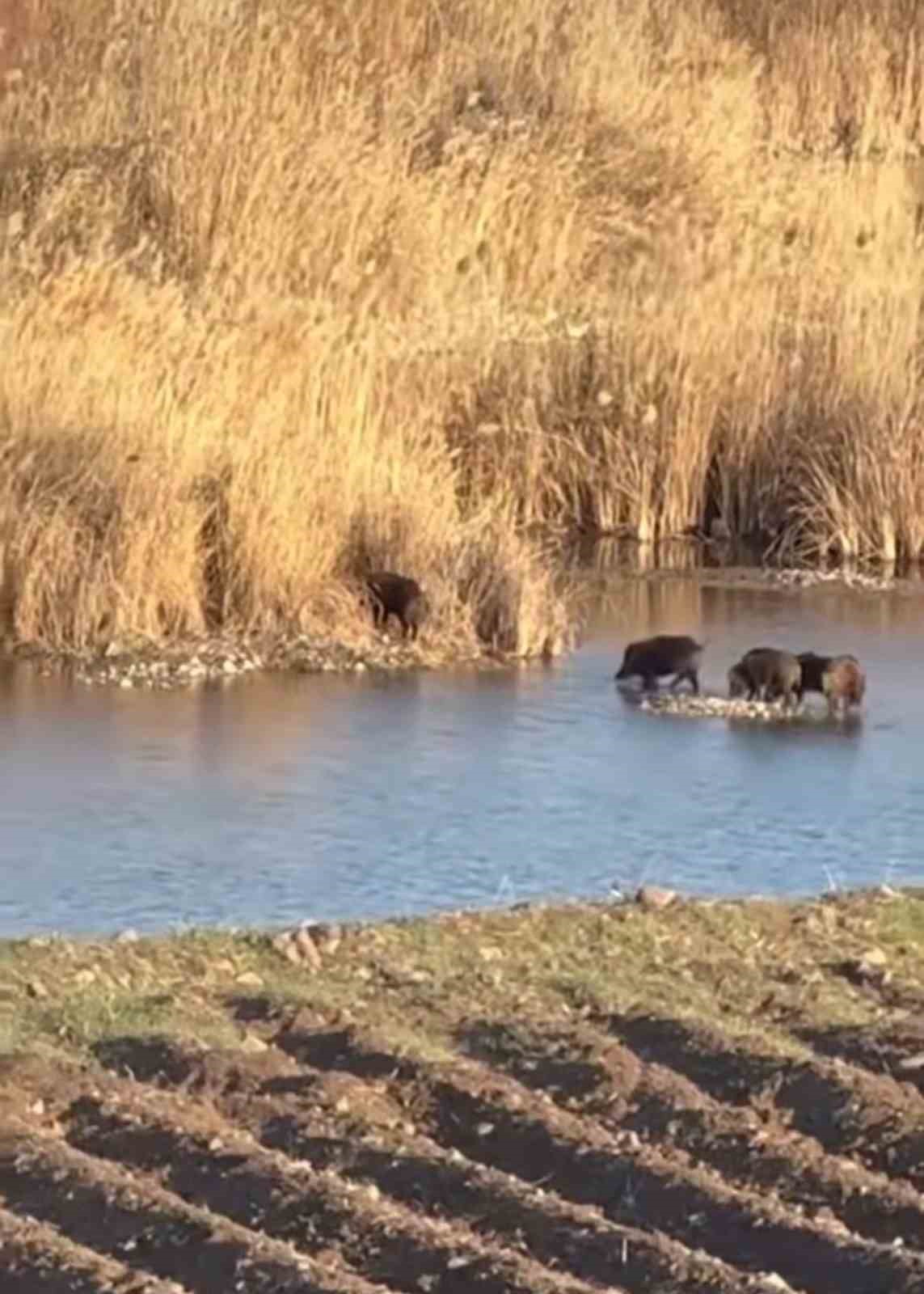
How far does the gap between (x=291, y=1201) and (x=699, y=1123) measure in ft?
2.95

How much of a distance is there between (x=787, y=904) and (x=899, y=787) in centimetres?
375

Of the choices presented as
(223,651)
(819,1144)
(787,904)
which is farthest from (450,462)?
(819,1144)

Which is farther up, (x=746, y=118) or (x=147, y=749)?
(x=746, y=118)

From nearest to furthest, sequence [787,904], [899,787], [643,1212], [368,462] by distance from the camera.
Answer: [643,1212], [787,904], [899,787], [368,462]

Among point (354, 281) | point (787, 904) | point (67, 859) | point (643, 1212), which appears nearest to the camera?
point (643, 1212)

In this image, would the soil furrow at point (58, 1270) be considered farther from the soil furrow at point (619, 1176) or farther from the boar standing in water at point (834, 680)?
the boar standing in water at point (834, 680)

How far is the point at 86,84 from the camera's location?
1003 inches

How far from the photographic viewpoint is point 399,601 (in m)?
16.5

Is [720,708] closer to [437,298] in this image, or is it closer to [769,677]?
[769,677]

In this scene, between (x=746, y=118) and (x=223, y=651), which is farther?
(x=746, y=118)

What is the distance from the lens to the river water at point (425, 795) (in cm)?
1125

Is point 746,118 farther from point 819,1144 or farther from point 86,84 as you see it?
point 819,1144

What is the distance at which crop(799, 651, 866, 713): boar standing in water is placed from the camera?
15195 millimetres

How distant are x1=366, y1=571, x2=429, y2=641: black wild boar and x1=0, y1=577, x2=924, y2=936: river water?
0.49m
